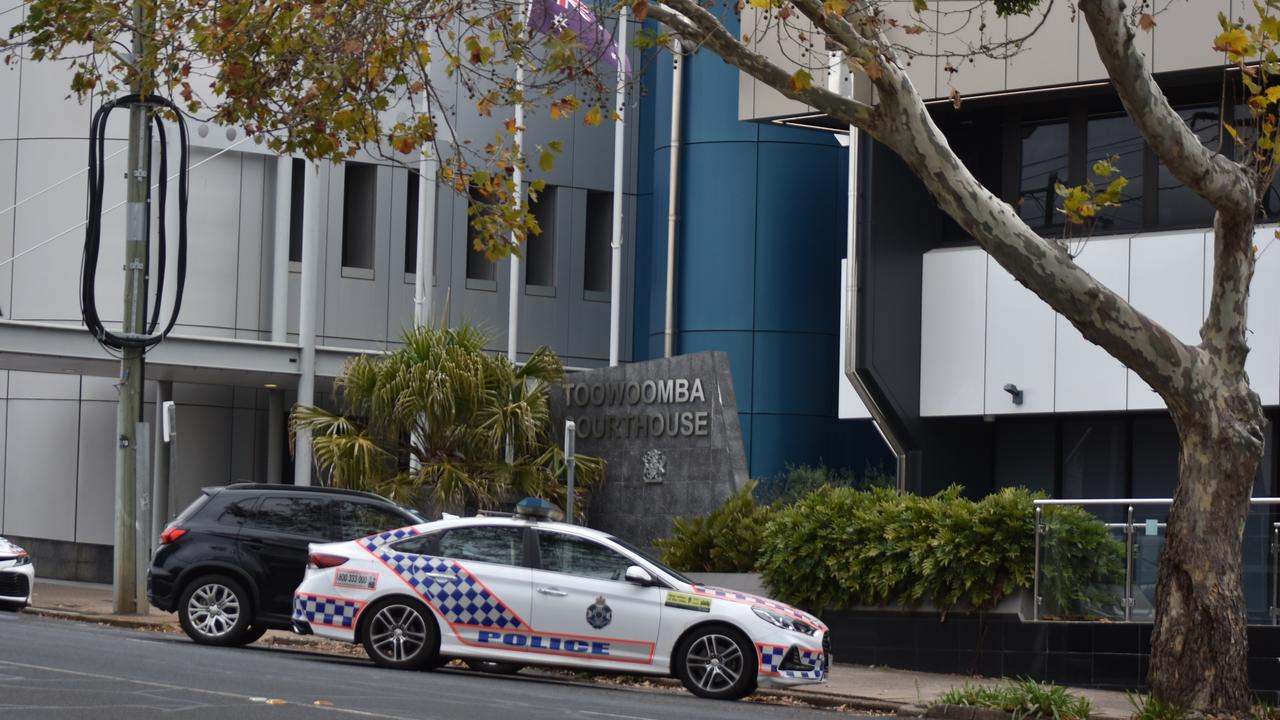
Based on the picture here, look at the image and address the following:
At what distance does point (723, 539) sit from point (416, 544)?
5688mm

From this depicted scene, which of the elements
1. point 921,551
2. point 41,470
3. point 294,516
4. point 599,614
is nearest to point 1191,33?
point 921,551

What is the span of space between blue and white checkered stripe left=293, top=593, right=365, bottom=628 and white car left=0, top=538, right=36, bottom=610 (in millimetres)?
7060

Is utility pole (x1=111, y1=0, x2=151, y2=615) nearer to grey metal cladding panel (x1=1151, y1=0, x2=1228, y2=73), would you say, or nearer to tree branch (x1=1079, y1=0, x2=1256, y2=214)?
grey metal cladding panel (x1=1151, y1=0, x2=1228, y2=73)

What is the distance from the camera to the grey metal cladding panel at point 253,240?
101ft

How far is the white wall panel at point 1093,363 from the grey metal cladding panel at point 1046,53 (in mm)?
2296

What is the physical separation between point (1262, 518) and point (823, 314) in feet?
44.2

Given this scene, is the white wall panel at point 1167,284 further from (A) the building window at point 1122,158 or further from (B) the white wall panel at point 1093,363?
(A) the building window at point 1122,158

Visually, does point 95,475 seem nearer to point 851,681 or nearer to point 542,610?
point 542,610

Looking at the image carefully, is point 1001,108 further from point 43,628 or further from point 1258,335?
point 43,628

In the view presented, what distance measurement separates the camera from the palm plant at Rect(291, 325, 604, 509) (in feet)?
79.6

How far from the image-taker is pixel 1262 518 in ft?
56.6

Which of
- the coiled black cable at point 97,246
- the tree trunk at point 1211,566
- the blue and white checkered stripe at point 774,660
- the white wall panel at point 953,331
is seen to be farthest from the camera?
the white wall panel at point 953,331

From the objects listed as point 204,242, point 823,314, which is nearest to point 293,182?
point 204,242

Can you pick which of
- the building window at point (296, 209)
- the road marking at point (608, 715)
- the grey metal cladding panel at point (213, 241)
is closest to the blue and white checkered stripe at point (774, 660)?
the road marking at point (608, 715)
